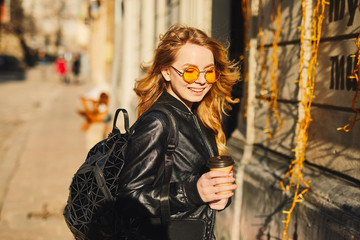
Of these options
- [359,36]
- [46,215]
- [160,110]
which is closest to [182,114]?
[160,110]

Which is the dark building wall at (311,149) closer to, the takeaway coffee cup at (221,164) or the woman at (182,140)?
the woman at (182,140)

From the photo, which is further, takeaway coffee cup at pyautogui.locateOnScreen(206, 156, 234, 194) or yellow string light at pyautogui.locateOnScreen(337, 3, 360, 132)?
yellow string light at pyautogui.locateOnScreen(337, 3, 360, 132)

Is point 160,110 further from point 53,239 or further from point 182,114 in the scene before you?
point 53,239

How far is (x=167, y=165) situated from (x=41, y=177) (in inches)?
208

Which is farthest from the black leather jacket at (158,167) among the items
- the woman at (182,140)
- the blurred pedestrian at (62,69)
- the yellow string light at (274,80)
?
the blurred pedestrian at (62,69)

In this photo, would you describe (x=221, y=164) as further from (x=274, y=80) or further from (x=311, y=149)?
(x=274, y=80)

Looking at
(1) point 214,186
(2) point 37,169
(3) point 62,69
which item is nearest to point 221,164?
(1) point 214,186

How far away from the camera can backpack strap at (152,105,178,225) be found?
69.9 inches

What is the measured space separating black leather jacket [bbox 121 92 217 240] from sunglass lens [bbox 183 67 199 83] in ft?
0.51

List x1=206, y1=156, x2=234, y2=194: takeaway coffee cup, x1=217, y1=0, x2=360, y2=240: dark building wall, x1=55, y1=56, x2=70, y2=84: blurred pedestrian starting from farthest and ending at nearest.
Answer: x1=55, y1=56, x2=70, y2=84: blurred pedestrian, x1=217, y1=0, x2=360, y2=240: dark building wall, x1=206, y1=156, x2=234, y2=194: takeaway coffee cup

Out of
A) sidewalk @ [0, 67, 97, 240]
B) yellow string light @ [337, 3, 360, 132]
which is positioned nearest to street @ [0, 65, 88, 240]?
sidewalk @ [0, 67, 97, 240]

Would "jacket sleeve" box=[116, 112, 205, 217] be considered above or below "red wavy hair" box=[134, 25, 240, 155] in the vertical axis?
below

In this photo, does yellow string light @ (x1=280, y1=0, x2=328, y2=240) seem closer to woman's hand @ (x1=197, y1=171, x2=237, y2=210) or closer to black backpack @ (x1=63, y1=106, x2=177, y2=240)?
woman's hand @ (x1=197, y1=171, x2=237, y2=210)

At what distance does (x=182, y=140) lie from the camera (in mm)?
1917
